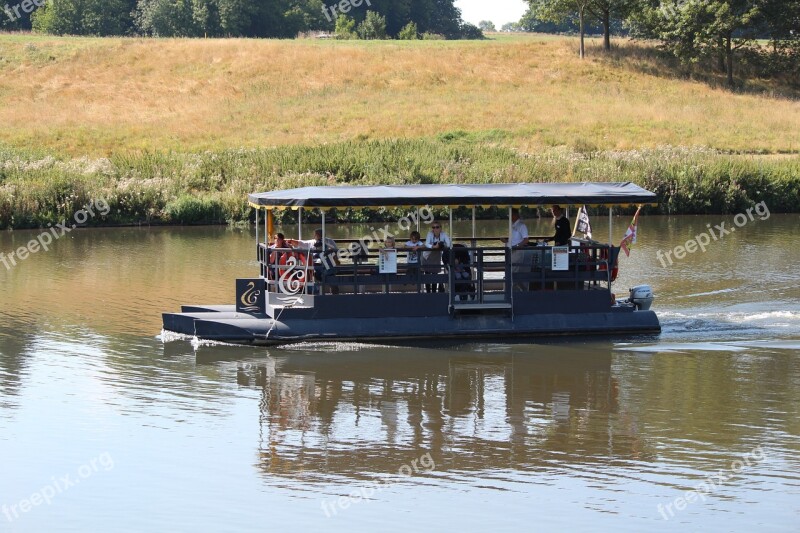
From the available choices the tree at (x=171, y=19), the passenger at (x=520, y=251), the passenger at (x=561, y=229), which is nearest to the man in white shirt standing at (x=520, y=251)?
the passenger at (x=520, y=251)

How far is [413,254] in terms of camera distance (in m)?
18.8

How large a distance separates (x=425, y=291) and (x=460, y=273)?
68cm

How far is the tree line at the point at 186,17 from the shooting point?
88.2 meters

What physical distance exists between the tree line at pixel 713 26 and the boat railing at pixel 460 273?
48.1m

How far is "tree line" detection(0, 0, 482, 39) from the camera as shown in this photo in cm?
8825

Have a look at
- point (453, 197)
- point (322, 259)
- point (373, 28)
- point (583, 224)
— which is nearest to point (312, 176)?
point (583, 224)

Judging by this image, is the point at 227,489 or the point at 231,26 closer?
the point at 227,489

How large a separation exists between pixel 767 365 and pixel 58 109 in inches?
1973

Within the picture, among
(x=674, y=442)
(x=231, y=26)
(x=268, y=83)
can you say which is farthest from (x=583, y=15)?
(x=674, y=442)

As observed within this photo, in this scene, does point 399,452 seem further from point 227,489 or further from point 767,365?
point 767,365

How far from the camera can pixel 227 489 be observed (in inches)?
477

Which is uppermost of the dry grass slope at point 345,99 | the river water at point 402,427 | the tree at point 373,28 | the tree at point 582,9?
the tree at point 373,28

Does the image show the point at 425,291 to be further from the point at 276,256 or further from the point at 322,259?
the point at 276,256

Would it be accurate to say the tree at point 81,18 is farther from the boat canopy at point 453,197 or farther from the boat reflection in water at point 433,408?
the boat reflection in water at point 433,408
